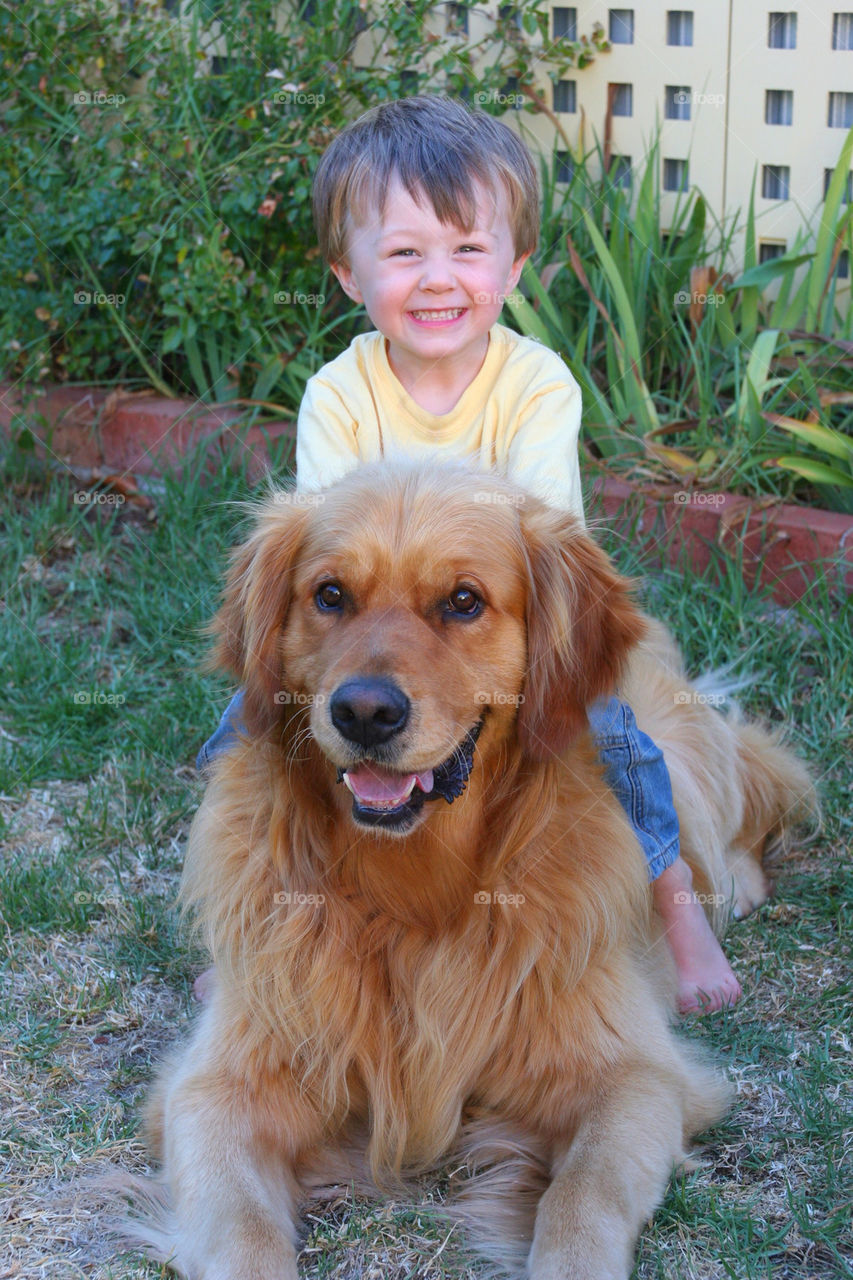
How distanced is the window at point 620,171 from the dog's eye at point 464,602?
11.4ft

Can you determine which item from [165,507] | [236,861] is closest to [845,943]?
[236,861]

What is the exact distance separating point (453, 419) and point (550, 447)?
318 mm

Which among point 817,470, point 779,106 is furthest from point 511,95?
point 817,470

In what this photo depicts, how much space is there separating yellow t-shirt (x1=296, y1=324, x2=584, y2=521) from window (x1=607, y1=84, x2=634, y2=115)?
8.52ft

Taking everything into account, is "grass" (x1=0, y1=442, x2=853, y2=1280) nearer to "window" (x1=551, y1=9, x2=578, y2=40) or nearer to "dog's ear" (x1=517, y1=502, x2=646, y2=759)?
"dog's ear" (x1=517, y1=502, x2=646, y2=759)

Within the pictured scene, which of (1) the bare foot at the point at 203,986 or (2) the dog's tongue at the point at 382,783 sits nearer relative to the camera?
(2) the dog's tongue at the point at 382,783

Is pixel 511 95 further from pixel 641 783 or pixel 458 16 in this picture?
pixel 641 783

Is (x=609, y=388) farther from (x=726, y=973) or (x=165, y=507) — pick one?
(x=726, y=973)

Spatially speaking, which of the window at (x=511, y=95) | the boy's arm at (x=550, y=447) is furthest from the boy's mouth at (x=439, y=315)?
the window at (x=511, y=95)

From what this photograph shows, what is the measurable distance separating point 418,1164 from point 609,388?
3361 millimetres

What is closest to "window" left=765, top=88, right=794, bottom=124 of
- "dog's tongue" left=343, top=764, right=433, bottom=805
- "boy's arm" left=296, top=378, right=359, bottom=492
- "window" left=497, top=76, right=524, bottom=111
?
"window" left=497, top=76, right=524, bottom=111

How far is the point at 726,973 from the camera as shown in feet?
10.8

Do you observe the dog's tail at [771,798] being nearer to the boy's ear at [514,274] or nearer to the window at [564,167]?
the boy's ear at [514,274]

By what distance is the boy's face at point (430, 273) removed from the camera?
3.29m
